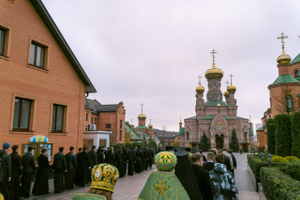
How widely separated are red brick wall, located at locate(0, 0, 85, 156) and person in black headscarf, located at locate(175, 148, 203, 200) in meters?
9.40

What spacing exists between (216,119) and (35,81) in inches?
2036

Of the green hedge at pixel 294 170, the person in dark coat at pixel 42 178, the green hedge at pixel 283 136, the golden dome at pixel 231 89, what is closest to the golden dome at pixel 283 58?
the green hedge at pixel 283 136

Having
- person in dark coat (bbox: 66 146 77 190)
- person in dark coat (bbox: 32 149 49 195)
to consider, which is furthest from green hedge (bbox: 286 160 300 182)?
person in dark coat (bbox: 32 149 49 195)

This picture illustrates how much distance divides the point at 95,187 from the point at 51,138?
11.6 metres

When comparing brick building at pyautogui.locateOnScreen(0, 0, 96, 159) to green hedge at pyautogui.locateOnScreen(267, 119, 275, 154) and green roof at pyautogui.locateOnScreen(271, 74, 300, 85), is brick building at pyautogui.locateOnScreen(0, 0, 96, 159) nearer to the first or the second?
green hedge at pyautogui.locateOnScreen(267, 119, 275, 154)

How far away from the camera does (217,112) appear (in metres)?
63.2

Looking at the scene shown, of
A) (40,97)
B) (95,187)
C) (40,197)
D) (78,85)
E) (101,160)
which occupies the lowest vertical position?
(40,197)

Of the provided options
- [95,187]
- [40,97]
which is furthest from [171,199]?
[40,97]

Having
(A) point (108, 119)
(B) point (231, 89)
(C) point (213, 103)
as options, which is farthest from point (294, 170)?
(B) point (231, 89)

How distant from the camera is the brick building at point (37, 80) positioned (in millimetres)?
10758

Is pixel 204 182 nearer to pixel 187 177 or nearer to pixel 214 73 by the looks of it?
pixel 187 177

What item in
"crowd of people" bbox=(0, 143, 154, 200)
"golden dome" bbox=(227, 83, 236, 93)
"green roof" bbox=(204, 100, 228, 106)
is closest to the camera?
"crowd of people" bbox=(0, 143, 154, 200)

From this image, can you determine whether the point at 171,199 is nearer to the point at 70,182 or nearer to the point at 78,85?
the point at 70,182

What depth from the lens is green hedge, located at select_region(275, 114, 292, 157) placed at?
55.6ft
